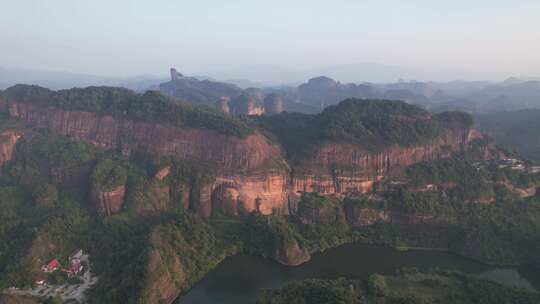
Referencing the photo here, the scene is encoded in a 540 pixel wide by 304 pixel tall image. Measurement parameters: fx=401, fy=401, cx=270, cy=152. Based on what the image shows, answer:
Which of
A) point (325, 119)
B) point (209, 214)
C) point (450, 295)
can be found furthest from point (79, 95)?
point (450, 295)

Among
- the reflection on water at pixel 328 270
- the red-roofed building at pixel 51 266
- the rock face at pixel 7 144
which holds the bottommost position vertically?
the reflection on water at pixel 328 270

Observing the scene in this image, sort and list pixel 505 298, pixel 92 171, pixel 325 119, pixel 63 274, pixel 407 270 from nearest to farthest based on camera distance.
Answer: pixel 505 298, pixel 63 274, pixel 407 270, pixel 92 171, pixel 325 119

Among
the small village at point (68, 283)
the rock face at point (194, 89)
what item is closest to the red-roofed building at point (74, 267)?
the small village at point (68, 283)

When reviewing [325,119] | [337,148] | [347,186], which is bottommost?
[347,186]

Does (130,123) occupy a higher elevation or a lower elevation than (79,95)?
lower

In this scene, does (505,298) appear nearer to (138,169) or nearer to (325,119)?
(325,119)

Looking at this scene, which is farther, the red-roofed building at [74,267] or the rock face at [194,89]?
the rock face at [194,89]

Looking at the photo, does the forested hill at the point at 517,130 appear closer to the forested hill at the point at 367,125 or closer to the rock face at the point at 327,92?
the forested hill at the point at 367,125

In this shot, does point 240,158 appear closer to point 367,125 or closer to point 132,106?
point 132,106
